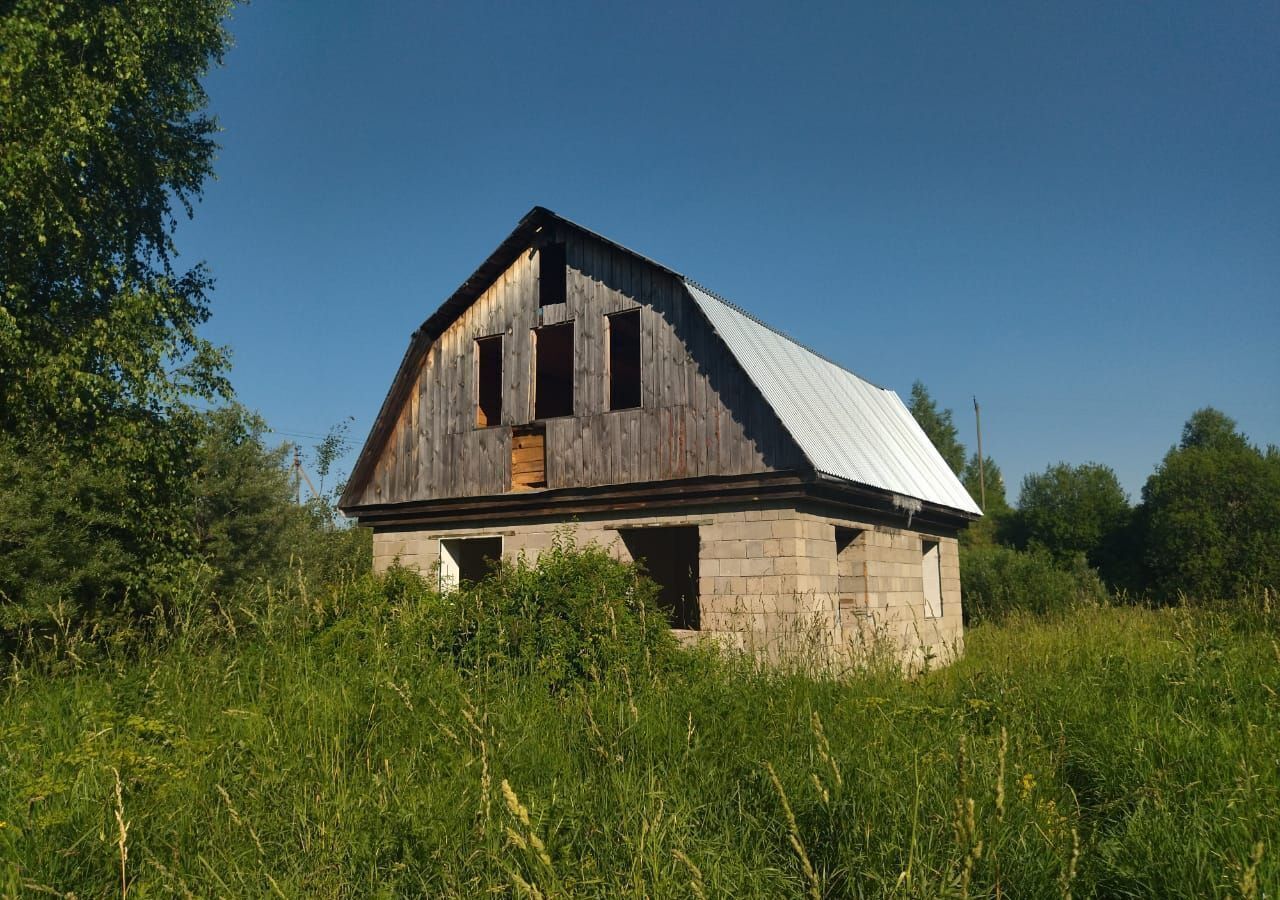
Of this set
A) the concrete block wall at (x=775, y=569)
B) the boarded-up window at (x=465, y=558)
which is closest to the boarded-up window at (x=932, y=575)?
the concrete block wall at (x=775, y=569)

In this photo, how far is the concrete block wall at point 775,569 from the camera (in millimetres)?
9992

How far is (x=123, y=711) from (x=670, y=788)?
11.2ft

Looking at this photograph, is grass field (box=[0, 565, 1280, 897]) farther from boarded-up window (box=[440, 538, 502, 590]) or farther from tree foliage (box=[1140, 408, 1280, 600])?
tree foliage (box=[1140, 408, 1280, 600])

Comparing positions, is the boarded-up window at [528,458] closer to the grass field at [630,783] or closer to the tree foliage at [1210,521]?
the grass field at [630,783]

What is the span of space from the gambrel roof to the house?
0.04 metres

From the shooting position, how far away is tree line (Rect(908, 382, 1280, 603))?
27.9 meters

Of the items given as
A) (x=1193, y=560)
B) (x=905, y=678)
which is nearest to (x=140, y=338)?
(x=905, y=678)

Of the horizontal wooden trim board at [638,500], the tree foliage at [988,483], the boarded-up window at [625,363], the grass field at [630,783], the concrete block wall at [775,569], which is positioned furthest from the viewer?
the tree foliage at [988,483]

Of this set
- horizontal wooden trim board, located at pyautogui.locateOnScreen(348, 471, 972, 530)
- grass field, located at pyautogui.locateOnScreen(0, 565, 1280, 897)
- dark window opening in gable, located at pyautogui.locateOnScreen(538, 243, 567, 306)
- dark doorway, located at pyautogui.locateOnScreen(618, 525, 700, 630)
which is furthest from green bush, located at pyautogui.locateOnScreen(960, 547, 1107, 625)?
grass field, located at pyautogui.locateOnScreen(0, 565, 1280, 897)

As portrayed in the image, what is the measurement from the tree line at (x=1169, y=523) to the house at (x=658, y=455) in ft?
49.0

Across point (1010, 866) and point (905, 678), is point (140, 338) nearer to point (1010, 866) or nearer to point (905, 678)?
point (905, 678)

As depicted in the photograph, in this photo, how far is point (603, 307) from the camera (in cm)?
1194

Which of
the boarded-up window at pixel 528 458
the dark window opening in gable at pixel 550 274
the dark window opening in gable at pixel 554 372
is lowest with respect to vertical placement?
the boarded-up window at pixel 528 458

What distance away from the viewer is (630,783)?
3771 mm
